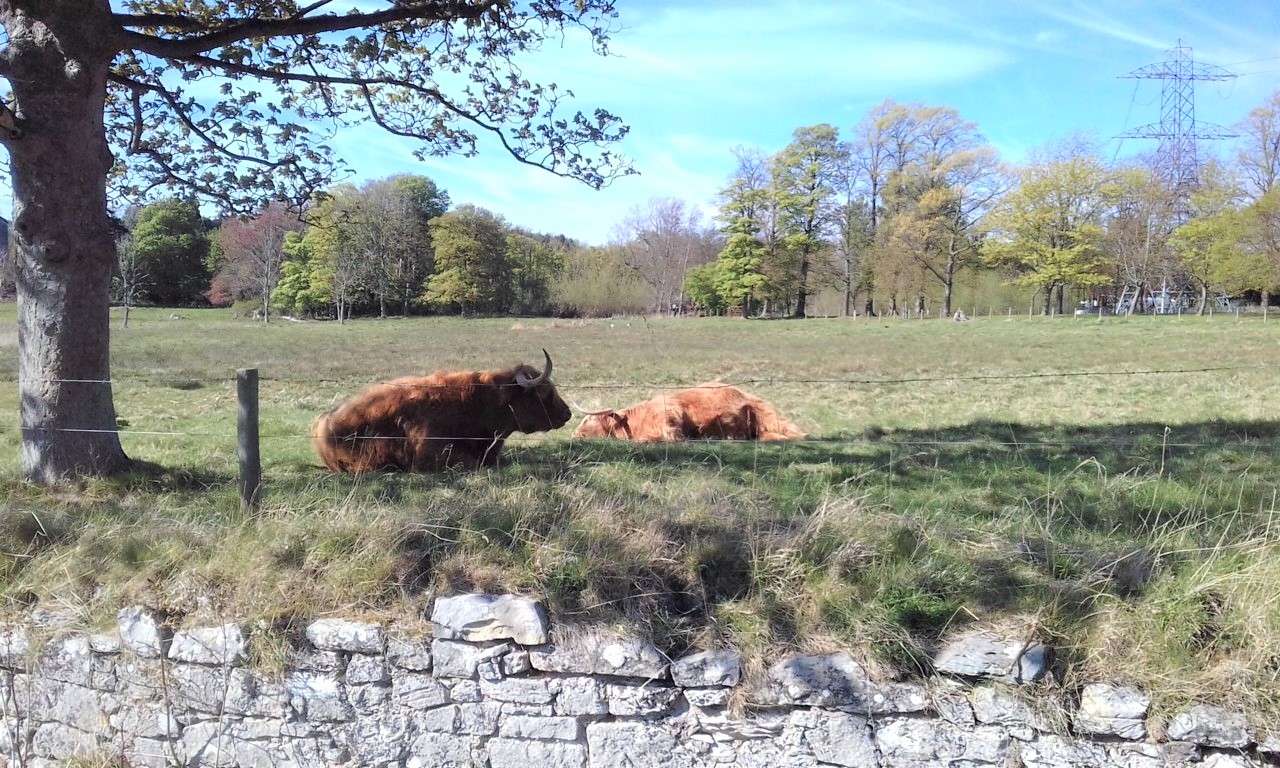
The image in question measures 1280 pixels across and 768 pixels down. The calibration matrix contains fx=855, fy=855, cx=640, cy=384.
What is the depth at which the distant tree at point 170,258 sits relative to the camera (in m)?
58.8

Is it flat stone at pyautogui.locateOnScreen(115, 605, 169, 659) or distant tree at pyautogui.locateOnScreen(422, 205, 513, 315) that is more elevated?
distant tree at pyautogui.locateOnScreen(422, 205, 513, 315)

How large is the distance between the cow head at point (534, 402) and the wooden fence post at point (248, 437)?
4.28 meters

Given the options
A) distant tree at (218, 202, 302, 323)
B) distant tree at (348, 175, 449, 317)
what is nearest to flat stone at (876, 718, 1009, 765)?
distant tree at (218, 202, 302, 323)

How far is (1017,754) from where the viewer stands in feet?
13.4

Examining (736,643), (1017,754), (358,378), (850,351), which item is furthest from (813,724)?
(850,351)

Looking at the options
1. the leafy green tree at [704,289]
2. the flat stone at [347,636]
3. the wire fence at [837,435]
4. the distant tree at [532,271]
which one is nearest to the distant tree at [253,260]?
the distant tree at [532,271]

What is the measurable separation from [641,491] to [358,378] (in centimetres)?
1561

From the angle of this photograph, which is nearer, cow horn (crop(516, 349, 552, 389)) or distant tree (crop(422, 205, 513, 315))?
cow horn (crop(516, 349, 552, 389))

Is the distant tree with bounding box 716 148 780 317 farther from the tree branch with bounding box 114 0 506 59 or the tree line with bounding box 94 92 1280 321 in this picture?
the tree branch with bounding box 114 0 506 59

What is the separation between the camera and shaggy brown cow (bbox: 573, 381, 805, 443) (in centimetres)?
1238

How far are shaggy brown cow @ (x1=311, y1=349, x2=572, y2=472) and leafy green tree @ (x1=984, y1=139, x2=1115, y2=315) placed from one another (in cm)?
5842

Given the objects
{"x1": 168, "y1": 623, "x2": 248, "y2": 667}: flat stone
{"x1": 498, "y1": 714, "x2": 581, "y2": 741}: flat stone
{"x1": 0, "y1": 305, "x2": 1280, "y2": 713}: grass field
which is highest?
{"x1": 0, "y1": 305, "x2": 1280, "y2": 713}: grass field

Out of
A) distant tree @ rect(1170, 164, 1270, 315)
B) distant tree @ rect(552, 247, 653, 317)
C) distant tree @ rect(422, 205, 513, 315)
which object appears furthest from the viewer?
distant tree @ rect(422, 205, 513, 315)

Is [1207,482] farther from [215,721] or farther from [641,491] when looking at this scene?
[215,721]
